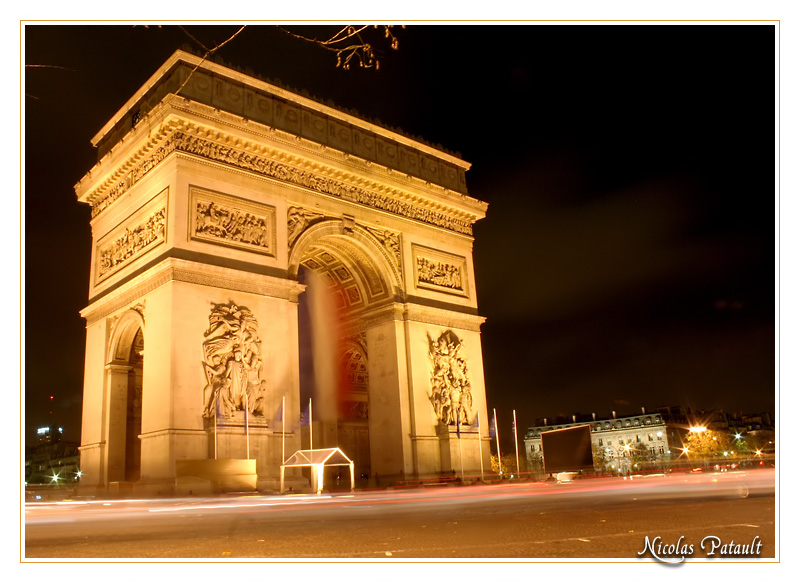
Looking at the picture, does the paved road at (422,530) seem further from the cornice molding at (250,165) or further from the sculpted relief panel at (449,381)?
the sculpted relief panel at (449,381)

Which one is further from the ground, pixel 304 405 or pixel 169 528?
pixel 304 405

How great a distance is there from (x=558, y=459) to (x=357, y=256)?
1062 centimetres

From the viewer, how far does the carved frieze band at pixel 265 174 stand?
23.0 metres

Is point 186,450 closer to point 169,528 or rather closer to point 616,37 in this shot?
point 169,528

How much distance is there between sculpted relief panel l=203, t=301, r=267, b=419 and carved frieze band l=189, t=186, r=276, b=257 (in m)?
2.22

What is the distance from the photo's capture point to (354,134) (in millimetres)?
28109

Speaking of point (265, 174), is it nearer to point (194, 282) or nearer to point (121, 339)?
point (194, 282)

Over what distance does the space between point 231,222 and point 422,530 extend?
16319 mm

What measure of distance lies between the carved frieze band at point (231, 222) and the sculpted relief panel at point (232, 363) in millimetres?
2221

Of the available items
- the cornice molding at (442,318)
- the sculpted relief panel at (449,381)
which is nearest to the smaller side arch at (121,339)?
the cornice molding at (442,318)
